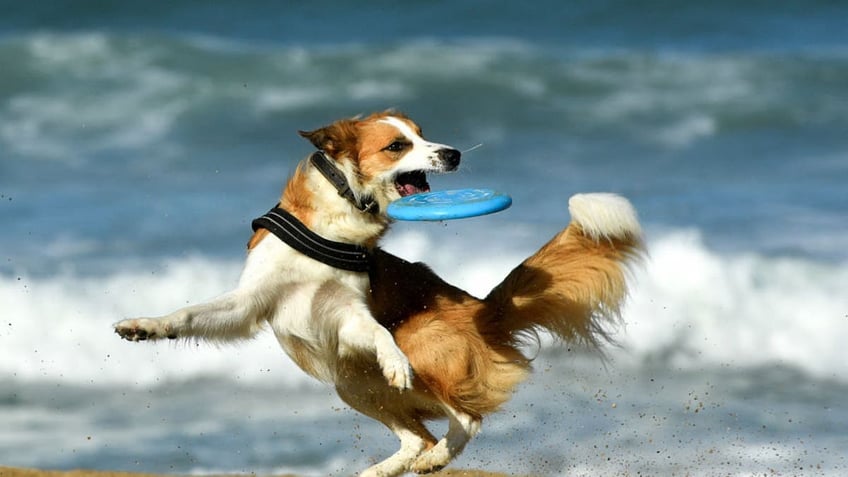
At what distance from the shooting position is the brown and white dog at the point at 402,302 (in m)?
6.72

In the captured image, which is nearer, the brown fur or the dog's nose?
the dog's nose

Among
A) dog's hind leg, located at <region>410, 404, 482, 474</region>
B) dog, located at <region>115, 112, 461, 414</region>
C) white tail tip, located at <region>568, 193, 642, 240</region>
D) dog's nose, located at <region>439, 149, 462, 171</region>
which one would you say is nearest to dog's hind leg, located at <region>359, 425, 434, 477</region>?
dog's hind leg, located at <region>410, 404, 482, 474</region>

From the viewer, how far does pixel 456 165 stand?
6.68m

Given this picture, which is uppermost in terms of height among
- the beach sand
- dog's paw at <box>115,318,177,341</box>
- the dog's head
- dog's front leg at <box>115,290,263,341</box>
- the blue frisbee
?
the dog's head

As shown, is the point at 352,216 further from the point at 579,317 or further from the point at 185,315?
the point at 579,317

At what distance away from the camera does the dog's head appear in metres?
6.83

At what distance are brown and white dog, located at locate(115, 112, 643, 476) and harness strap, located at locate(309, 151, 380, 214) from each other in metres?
0.01

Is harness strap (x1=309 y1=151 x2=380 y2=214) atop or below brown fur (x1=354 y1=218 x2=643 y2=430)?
atop

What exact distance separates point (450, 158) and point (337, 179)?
0.70 meters

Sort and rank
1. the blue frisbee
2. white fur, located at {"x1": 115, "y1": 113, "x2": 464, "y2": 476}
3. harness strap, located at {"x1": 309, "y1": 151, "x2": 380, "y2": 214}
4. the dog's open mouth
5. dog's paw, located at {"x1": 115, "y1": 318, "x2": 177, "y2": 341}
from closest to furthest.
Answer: dog's paw, located at {"x1": 115, "y1": 318, "x2": 177, "y2": 341} < the blue frisbee < white fur, located at {"x1": 115, "y1": 113, "x2": 464, "y2": 476} < harness strap, located at {"x1": 309, "y1": 151, "x2": 380, "y2": 214} < the dog's open mouth

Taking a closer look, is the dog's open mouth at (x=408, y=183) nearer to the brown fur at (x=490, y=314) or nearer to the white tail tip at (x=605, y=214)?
the brown fur at (x=490, y=314)

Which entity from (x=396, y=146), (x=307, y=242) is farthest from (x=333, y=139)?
(x=307, y=242)

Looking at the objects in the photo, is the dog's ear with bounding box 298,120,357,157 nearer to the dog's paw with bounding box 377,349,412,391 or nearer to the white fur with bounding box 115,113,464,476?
the white fur with bounding box 115,113,464,476

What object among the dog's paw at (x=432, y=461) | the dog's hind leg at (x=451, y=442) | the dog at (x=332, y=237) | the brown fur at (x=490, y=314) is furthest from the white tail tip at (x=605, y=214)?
the dog's paw at (x=432, y=461)
